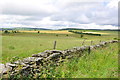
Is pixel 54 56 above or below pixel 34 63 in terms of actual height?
above

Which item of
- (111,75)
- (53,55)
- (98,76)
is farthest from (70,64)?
(111,75)

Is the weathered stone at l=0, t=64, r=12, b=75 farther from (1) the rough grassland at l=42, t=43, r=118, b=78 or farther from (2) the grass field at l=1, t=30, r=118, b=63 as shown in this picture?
(2) the grass field at l=1, t=30, r=118, b=63

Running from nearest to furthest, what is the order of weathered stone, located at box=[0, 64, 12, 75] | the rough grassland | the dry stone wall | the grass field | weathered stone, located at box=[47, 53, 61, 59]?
1. weathered stone, located at box=[0, 64, 12, 75]
2. the dry stone wall
3. the rough grassland
4. weathered stone, located at box=[47, 53, 61, 59]
5. the grass field

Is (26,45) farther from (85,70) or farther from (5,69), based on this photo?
(5,69)

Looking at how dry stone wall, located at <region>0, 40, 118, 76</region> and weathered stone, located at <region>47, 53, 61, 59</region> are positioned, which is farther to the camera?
weathered stone, located at <region>47, 53, 61, 59</region>

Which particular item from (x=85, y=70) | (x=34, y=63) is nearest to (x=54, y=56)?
(x=34, y=63)

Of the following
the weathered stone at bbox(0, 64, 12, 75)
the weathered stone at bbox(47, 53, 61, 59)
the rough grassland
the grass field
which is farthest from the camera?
the grass field

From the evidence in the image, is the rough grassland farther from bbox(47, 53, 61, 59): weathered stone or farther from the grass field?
the grass field

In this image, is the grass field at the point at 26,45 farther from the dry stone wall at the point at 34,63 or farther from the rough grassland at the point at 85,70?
the rough grassland at the point at 85,70

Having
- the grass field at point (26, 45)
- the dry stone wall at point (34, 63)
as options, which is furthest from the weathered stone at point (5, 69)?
the grass field at point (26, 45)

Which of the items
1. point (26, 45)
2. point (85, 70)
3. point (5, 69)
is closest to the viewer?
point (5, 69)

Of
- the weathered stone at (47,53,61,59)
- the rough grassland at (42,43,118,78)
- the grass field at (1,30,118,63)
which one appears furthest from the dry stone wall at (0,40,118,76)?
the grass field at (1,30,118,63)

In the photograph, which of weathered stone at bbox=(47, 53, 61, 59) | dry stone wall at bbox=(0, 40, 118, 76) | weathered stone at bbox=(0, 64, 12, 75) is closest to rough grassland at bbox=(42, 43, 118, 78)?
dry stone wall at bbox=(0, 40, 118, 76)

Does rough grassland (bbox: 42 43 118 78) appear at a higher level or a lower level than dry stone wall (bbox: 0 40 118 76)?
lower
